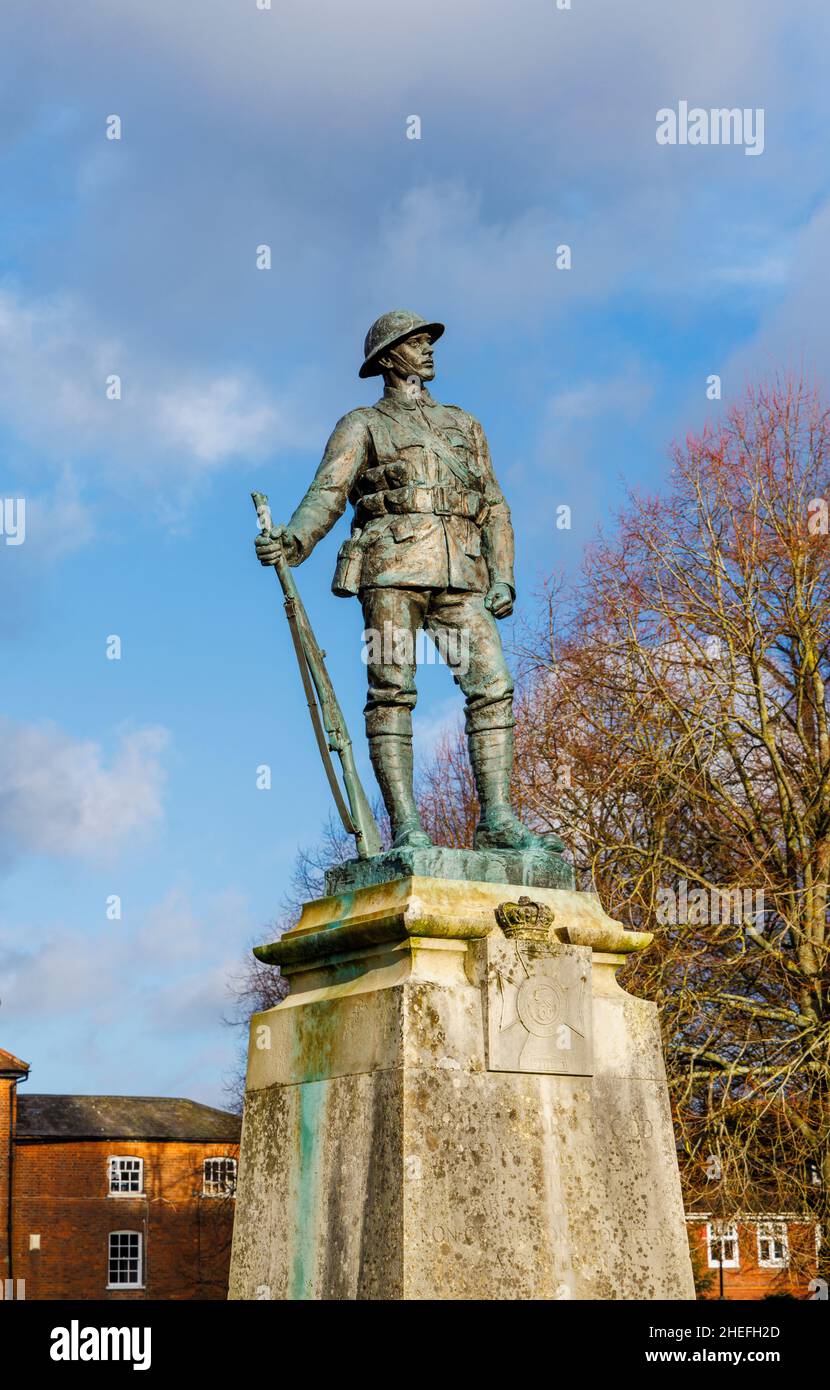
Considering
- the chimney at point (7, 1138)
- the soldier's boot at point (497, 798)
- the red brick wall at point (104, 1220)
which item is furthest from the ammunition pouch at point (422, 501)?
the chimney at point (7, 1138)

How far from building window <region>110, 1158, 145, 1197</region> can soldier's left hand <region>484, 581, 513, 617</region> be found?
51438mm

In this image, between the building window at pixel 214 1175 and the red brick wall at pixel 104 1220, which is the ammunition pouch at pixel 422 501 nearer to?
the red brick wall at pixel 104 1220

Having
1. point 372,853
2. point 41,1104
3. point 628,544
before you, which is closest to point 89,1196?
point 41,1104

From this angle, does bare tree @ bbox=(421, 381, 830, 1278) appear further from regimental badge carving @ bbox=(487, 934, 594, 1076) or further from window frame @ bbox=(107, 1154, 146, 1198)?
window frame @ bbox=(107, 1154, 146, 1198)

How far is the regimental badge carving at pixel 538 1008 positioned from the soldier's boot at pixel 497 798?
74 cm

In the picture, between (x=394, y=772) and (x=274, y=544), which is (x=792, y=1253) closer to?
(x=394, y=772)

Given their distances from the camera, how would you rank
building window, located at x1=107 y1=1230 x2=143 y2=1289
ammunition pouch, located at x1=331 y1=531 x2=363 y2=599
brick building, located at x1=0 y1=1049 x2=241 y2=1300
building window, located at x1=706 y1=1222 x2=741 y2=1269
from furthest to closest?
1. building window, located at x1=107 y1=1230 x2=143 y2=1289
2. brick building, located at x1=0 y1=1049 x2=241 y2=1300
3. building window, located at x1=706 y1=1222 x2=741 y2=1269
4. ammunition pouch, located at x1=331 y1=531 x2=363 y2=599

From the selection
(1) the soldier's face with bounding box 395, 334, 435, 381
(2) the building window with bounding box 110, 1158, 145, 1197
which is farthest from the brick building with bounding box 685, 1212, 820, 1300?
(2) the building window with bounding box 110, 1158, 145, 1197

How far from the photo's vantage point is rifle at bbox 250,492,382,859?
864 centimetres

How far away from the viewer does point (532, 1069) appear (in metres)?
7.65

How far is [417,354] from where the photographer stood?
9.12 meters
